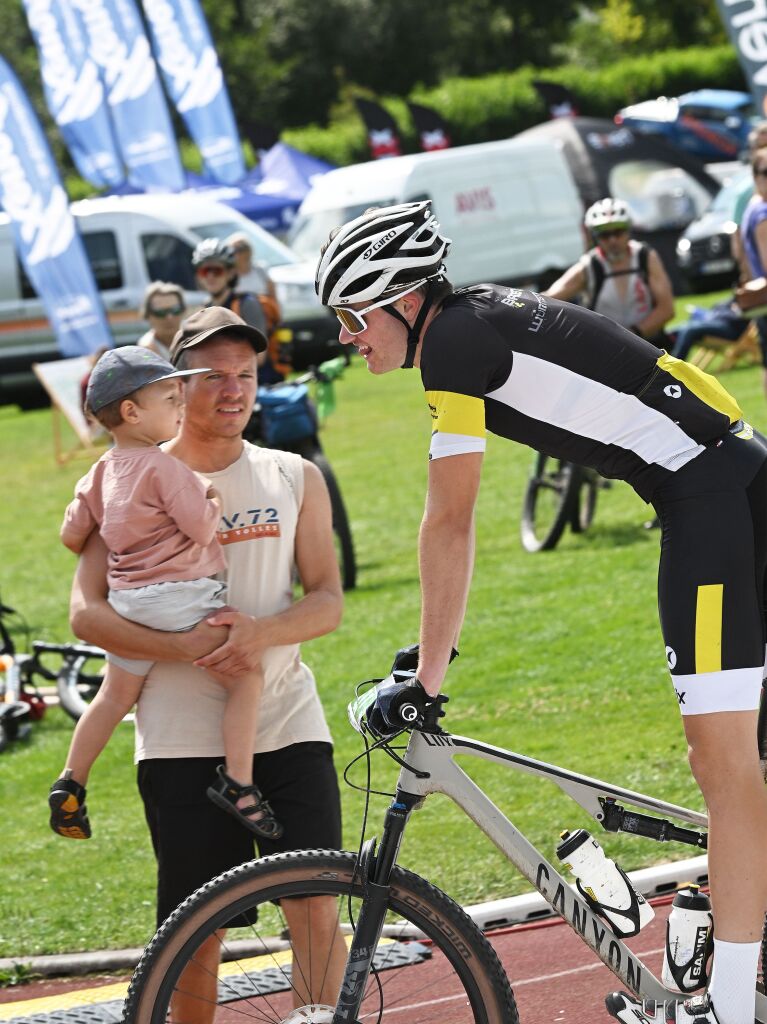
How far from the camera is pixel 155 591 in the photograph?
404 cm

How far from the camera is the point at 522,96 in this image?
51.1 m

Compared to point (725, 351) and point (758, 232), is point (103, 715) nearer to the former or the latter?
point (758, 232)

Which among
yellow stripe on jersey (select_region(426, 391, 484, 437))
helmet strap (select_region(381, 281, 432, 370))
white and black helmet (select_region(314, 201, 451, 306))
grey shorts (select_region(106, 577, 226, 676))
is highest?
white and black helmet (select_region(314, 201, 451, 306))

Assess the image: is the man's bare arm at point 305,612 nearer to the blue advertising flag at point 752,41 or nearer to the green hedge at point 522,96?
the blue advertising flag at point 752,41

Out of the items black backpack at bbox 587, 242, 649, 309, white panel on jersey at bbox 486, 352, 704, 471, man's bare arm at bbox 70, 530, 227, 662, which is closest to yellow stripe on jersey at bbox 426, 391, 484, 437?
white panel on jersey at bbox 486, 352, 704, 471

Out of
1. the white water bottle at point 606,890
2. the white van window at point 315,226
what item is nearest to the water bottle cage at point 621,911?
the white water bottle at point 606,890

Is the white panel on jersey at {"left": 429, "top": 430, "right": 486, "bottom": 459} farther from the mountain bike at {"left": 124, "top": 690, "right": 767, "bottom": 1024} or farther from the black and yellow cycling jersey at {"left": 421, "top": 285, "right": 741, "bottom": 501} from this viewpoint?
the mountain bike at {"left": 124, "top": 690, "right": 767, "bottom": 1024}

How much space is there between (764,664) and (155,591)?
4.71 ft

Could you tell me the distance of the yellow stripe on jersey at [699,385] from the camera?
375 cm

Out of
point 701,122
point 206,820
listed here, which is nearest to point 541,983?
point 206,820

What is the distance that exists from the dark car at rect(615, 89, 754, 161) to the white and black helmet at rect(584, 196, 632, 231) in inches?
998

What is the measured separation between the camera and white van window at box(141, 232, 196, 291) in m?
22.6

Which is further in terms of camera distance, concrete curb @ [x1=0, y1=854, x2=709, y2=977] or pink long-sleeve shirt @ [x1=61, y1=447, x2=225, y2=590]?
concrete curb @ [x1=0, y1=854, x2=709, y2=977]

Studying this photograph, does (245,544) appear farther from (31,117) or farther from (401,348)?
(31,117)
